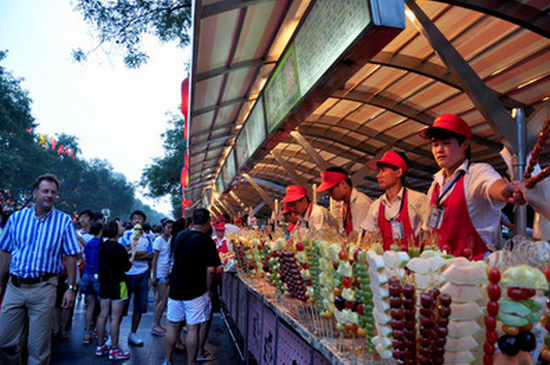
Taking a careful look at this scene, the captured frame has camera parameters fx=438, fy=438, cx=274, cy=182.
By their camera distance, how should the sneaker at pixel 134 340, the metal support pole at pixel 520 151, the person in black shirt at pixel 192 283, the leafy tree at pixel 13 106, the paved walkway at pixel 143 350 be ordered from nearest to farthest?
1. the metal support pole at pixel 520 151
2. the person in black shirt at pixel 192 283
3. the paved walkway at pixel 143 350
4. the sneaker at pixel 134 340
5. the leafy tree at pixel 13 106

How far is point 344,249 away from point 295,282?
1.08m

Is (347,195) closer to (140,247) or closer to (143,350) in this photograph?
(143,350)

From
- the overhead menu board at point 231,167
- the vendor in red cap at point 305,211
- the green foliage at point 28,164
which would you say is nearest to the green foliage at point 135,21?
the overhead menu board at point 231,167

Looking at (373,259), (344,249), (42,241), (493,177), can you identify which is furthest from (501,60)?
(42,241)

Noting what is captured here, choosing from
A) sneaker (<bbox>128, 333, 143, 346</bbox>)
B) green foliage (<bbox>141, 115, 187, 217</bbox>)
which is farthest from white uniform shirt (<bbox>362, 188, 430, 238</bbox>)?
green foliage (<bbox>141, 115, 187, 217</bbox>)

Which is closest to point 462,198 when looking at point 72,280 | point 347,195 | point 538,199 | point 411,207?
point 538,199

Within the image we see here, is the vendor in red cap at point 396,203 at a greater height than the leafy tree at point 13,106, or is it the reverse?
the leafy tree at point 13,106

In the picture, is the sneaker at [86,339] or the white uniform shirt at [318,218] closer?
the white uniform shirt at [318,218]

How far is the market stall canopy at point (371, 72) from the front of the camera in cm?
409

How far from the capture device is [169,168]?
43.1m

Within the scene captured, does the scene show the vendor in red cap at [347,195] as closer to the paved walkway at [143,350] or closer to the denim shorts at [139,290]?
the paved walkway at [143,350]

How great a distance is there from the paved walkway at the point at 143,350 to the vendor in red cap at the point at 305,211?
8.11 feet

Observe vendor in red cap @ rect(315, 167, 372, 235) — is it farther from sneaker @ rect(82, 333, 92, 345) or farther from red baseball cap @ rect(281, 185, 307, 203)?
sneaker @ rect(82, 333, 92, 345)

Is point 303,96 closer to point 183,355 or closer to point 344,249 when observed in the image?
point 344,249
